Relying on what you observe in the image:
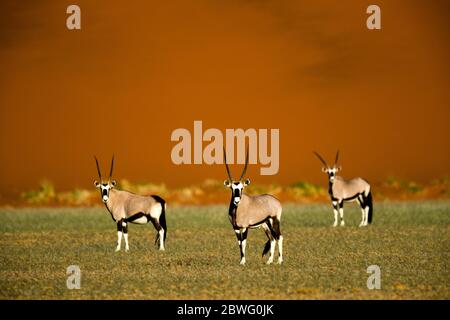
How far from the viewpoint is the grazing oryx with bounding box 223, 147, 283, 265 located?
16.8 metres

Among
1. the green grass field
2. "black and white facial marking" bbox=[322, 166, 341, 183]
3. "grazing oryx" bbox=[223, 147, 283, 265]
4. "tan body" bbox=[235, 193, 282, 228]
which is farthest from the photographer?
"black and white facial marking" bbox=[322, 166, 341, 183]

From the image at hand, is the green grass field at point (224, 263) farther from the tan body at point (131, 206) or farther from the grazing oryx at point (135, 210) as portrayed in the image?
Answer: the tan body at point (131, 206)

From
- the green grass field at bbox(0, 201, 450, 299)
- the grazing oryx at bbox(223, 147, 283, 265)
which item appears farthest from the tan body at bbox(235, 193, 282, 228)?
the green grass field at bbox(0, 201, 450, 299)

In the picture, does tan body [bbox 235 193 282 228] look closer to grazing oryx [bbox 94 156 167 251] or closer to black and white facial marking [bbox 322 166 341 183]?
grazing oryx [bbox 94 156 167 251]

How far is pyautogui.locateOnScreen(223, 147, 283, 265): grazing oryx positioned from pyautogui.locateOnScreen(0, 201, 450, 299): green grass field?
0.69 metres

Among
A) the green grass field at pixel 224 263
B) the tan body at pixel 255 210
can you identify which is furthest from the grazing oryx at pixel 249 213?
the green grass field at pixel 224 263

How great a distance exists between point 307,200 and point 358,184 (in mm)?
24166

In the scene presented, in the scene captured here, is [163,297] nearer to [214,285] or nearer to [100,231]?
[214,285]

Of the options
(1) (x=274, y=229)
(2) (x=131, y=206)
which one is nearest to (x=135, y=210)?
(2) (x=131, y=206)

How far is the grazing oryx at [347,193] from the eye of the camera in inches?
1183

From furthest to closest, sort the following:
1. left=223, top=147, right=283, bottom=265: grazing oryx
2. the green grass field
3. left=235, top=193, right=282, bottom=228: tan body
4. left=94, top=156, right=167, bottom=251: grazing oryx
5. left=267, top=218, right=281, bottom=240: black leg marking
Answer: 1. left=94, top=156, right=167, bottom=251: grazing oryx
2. left=267, top=218, right=281, bottom=240: black leg marking
3. left=235, top=193, right=282, bottom=228: tan body
4. left=223, top=147, right=283, bottom=265: grazing oryx
5. the green grass field

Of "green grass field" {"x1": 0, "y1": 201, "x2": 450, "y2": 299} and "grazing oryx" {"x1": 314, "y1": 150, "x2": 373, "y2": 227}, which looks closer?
"green grass field" {"x1": 0, "y1": 201, "x2": 450, "y2": 299}

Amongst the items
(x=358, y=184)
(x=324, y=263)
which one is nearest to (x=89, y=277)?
(x=324, y=263)

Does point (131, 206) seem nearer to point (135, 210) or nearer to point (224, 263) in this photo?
point (135, 210)
